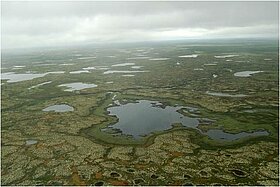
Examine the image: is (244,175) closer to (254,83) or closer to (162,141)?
(162,141)

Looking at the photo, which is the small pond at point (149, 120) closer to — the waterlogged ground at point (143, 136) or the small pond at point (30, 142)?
the waterlogged ground at point (143, 136)

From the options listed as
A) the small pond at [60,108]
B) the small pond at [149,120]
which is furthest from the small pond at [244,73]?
the small pond at [60,108]

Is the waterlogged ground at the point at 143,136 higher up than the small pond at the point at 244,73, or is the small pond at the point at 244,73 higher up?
the small pond at the point at 244,73

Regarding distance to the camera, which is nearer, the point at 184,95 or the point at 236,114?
the point at 236,114

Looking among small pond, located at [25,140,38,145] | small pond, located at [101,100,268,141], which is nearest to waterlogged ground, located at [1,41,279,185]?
small pond, located at [101,100,268,141]

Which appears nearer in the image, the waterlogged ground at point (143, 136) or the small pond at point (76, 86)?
the waterlogged ground at point (143, 136)

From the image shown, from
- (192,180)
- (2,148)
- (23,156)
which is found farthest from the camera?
(2,148)

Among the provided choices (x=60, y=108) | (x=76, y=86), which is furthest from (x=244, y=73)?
(x=60, y=108)

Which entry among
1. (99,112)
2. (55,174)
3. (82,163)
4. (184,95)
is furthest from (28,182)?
(184,95)
